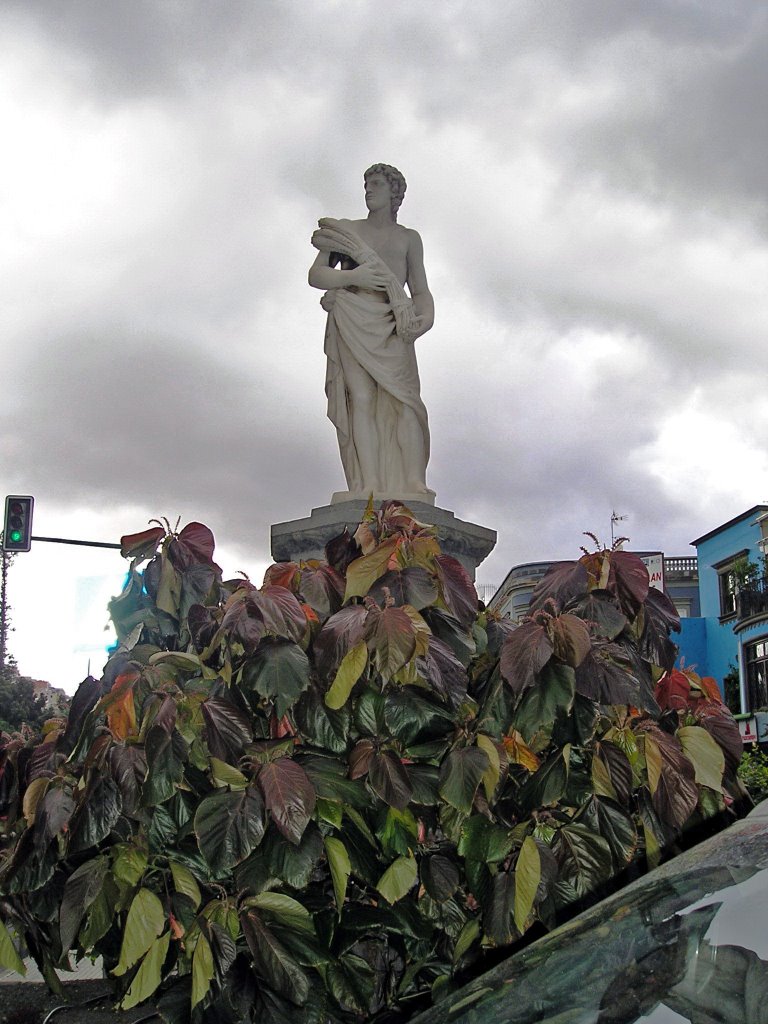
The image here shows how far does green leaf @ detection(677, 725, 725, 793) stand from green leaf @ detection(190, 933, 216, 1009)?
52.5 inches

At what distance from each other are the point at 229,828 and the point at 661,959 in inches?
48.3

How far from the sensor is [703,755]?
263 cm

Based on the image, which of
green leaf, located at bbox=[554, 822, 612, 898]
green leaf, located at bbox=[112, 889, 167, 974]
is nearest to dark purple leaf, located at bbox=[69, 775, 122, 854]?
green leaf, located at bbox=[112, 889, 167, 974]

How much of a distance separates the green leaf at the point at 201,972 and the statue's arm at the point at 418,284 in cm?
453

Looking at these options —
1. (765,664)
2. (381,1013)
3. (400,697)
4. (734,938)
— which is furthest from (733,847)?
(765,664)

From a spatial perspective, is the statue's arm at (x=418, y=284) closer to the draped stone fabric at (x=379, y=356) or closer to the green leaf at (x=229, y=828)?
the draped stone fabric at (x=379, y=356)

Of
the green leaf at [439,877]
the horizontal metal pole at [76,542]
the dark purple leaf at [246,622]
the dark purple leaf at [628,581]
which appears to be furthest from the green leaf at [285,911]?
the horizontal metal pole at [76,542]

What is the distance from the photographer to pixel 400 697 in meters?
2.47

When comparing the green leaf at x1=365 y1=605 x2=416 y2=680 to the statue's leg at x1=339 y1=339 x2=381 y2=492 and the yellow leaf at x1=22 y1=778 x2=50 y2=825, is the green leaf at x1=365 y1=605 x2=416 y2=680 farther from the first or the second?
the statue's leg at x1=339 y1=339 x2=381 y2=492

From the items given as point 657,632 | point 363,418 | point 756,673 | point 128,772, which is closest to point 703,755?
point 657,632

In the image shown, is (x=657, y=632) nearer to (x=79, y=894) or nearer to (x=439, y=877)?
(x=439, y=877)

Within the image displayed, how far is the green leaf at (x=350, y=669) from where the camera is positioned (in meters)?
2.41

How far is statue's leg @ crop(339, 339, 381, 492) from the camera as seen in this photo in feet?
19.7

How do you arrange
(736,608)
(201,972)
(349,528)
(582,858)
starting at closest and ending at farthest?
(201,972)
(582,858)
(349,528)
(736,608)
